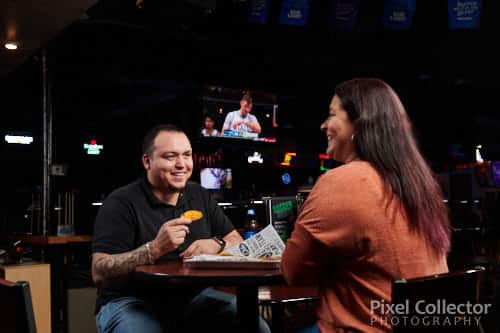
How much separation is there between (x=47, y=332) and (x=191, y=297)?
11.1 ft

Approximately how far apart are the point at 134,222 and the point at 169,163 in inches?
12.5

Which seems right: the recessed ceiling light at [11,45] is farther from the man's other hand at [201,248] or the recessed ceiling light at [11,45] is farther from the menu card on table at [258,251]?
the menu card on table at [258,251]

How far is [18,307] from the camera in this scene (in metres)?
1.29

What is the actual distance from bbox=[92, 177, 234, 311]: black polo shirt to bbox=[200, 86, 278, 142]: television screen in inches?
245

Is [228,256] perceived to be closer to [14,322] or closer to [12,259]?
[14,322]

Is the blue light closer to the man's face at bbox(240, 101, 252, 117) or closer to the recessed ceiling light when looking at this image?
the man's face at bbox(240, 101, 252, 117)

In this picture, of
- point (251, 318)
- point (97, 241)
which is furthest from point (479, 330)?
point (97, 241)

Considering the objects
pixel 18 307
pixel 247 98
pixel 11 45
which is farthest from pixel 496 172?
pixel 18 307

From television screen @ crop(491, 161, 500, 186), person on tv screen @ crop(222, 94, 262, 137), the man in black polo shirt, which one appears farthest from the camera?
television screen @ crop(491, 161, 500, 186)

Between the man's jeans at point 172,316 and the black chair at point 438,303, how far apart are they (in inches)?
40.3

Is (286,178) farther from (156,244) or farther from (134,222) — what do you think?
(156,244)

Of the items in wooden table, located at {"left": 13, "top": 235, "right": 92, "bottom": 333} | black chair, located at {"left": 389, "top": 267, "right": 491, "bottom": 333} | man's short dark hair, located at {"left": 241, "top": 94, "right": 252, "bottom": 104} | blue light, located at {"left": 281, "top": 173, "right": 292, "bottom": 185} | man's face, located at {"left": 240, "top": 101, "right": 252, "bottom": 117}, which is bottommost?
wooden table, located at {"left": 13, "top": 235, "right": 92, "bottom": 333}

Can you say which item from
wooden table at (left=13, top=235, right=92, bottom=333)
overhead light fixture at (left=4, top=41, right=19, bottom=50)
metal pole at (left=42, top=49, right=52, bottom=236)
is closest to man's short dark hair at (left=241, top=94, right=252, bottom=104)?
metal pole at (left=42, top=49, right=52, bottom=236)

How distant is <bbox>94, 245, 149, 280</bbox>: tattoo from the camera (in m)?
2.11
